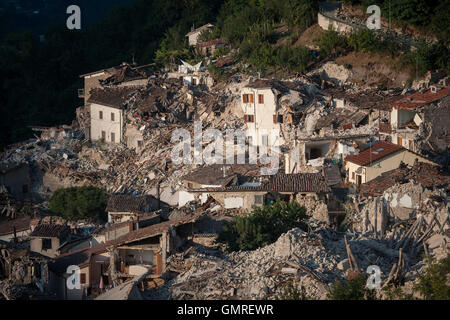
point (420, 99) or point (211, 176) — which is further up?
point (420, 99)

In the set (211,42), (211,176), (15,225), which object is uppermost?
(211,42)

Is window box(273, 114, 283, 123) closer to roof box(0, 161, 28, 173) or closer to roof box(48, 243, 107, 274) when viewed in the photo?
roof box(0, 161, 28, 173)

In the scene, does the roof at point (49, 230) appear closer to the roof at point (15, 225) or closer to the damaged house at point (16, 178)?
the roof at point (15, 225)

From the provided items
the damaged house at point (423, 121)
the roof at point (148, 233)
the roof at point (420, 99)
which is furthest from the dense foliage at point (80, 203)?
the roof at point (420, 99)

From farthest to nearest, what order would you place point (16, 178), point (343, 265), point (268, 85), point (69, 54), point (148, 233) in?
point (69, 54) → point (16, 178) → point (268, 85) → point (148, 233) → point (343, 265)

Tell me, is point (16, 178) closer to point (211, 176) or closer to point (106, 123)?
point (106, 123)

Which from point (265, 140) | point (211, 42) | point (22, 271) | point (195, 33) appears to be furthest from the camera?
point (195, 33)

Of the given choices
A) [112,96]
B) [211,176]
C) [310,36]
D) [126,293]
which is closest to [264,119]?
[211,176]
